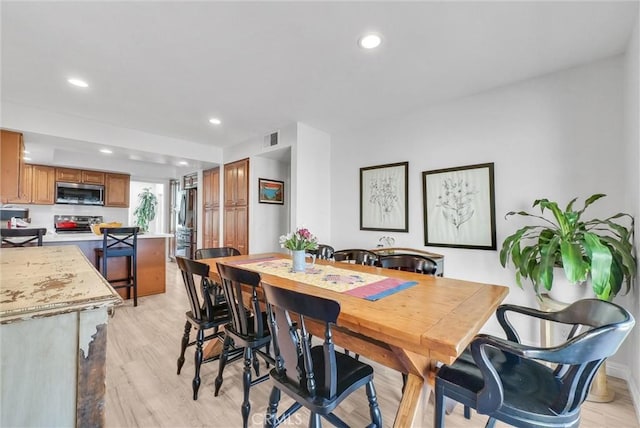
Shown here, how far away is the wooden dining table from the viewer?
39.3 inches

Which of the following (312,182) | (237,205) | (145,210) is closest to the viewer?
(312,182)

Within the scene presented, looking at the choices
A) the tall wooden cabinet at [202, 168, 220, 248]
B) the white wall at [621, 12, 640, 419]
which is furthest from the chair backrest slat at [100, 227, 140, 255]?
the white wall at [621, 12, 640, 419]

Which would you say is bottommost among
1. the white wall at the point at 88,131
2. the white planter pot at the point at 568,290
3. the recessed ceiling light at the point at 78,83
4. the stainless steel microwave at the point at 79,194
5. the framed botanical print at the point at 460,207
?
the white planter pot at the point at 568,290

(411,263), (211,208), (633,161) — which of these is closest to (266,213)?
(211,208)

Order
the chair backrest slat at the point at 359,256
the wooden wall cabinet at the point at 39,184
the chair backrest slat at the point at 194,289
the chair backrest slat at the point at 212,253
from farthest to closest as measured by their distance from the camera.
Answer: the wooden wall cabinet at the point at 39,184 < the chair backrest slat at the point at 212,253 < the chair backrest slat at the point at 359,256 < the chair backrest slat at the point at 194,289

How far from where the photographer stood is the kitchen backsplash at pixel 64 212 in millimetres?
5457

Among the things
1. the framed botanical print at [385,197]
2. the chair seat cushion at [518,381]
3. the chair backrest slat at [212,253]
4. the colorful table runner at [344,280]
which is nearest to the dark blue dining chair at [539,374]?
the chair seat cushion at [518,381]

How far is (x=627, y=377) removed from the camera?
6.89 feet

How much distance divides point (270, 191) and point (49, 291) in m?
3.78

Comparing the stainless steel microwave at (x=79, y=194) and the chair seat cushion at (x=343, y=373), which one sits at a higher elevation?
the stainless steel microwave at (x=79, y=194)

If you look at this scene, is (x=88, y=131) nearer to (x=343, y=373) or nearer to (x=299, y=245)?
(x=299, y=245)

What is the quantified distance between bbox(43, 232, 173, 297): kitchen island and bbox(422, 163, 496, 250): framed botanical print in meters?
3.77

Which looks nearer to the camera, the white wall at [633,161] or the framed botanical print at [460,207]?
the white wall at [633,161]

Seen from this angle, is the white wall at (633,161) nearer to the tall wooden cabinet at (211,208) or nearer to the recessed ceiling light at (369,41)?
the recessed ceiling light at (369,41)
